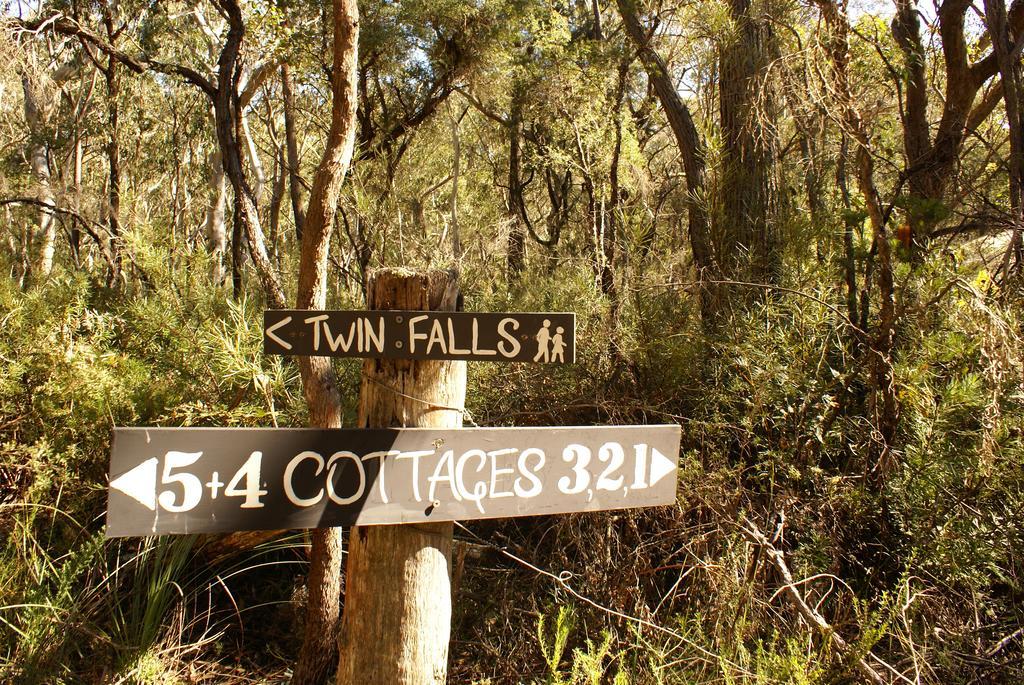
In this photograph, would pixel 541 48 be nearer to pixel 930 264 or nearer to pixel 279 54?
pixel 279 54

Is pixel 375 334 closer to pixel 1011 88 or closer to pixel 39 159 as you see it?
pixel 1011 88

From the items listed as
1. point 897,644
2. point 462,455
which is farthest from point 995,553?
point 462,455

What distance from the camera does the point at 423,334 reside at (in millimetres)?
2037

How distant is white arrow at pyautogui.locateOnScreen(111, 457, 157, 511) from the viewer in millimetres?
1759

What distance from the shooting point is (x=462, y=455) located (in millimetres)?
2023

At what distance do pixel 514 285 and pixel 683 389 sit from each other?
1.92 meters

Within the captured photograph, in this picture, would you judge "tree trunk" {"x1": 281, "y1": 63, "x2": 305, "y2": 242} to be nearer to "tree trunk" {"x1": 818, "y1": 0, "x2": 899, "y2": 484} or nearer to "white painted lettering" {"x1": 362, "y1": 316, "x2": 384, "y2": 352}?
"tree trunk" {"x1": 818, "y1": 0, "x2": 899, "y2": 484}

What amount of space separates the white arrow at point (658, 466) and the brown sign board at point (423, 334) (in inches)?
16.5

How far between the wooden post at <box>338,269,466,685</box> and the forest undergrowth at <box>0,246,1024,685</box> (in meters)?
0.66

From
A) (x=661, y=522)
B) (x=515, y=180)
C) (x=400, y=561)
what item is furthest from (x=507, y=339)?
(x=515, y=180)

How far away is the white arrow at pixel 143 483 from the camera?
176cm

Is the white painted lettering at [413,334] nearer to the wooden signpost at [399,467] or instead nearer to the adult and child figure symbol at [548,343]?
the wooden signpost at [399,467]

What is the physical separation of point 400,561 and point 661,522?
1.76m

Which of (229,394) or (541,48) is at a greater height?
(541,48)
